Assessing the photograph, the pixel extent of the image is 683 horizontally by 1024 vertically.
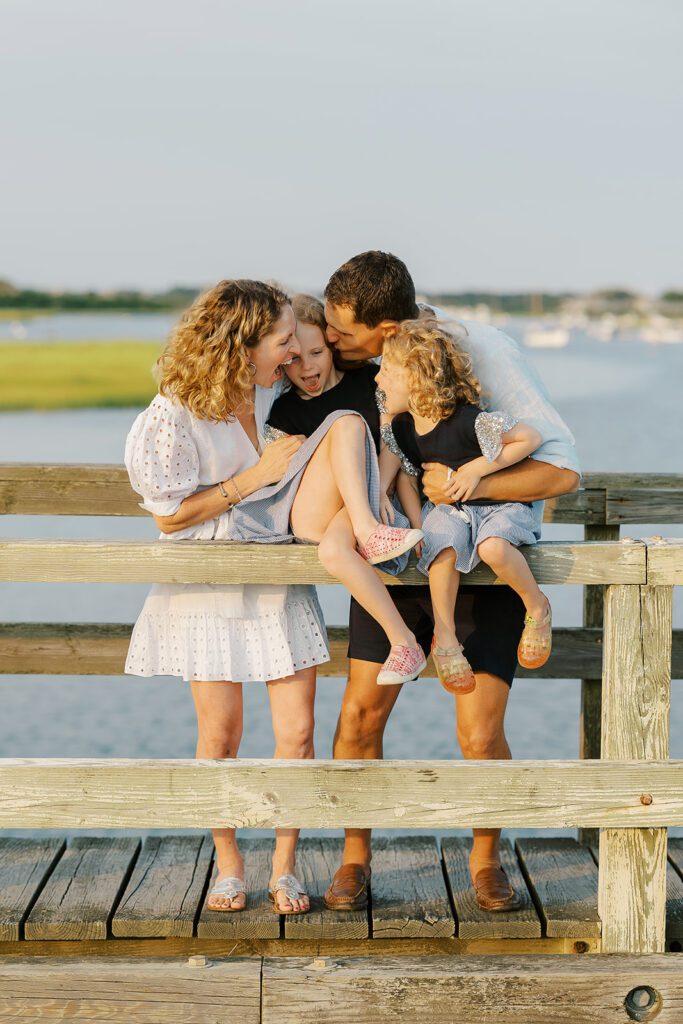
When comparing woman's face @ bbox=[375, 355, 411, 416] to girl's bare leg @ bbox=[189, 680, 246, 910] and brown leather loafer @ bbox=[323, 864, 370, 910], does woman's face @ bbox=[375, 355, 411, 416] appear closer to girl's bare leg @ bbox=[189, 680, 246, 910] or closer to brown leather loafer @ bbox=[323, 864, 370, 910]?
girl's bare leg @ bbox=[189, 680, 246, 910]

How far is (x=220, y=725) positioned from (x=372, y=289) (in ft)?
3.95

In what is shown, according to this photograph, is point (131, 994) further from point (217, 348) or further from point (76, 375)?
point (76, 375)

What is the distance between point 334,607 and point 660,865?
959cm

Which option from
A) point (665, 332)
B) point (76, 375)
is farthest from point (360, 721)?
point (665, 332)

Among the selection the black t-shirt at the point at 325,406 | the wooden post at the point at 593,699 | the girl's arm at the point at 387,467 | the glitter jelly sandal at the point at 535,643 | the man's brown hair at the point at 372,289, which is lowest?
the wooden post at the point at 593,699

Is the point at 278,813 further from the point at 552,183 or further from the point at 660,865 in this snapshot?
the point at 552,183

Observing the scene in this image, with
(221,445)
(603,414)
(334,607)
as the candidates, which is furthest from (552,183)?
(221,445)

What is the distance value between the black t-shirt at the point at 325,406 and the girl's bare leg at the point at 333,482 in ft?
0.58

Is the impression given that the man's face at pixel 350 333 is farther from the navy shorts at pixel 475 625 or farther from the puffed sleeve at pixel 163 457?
the navy shorts at pixel 475 625

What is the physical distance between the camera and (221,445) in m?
3.35

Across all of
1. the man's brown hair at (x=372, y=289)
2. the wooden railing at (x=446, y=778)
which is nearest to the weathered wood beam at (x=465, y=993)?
the wooden railing at (x=446, y=778)

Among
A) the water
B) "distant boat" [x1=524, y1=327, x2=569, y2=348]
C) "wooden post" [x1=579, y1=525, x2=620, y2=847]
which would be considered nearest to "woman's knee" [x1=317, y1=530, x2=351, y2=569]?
"wooden post" [x1=579, y1=525, x2=620, y2=847]

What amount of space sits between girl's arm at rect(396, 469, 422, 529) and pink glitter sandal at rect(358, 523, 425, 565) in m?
0.36

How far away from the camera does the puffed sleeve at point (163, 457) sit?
3205mm
